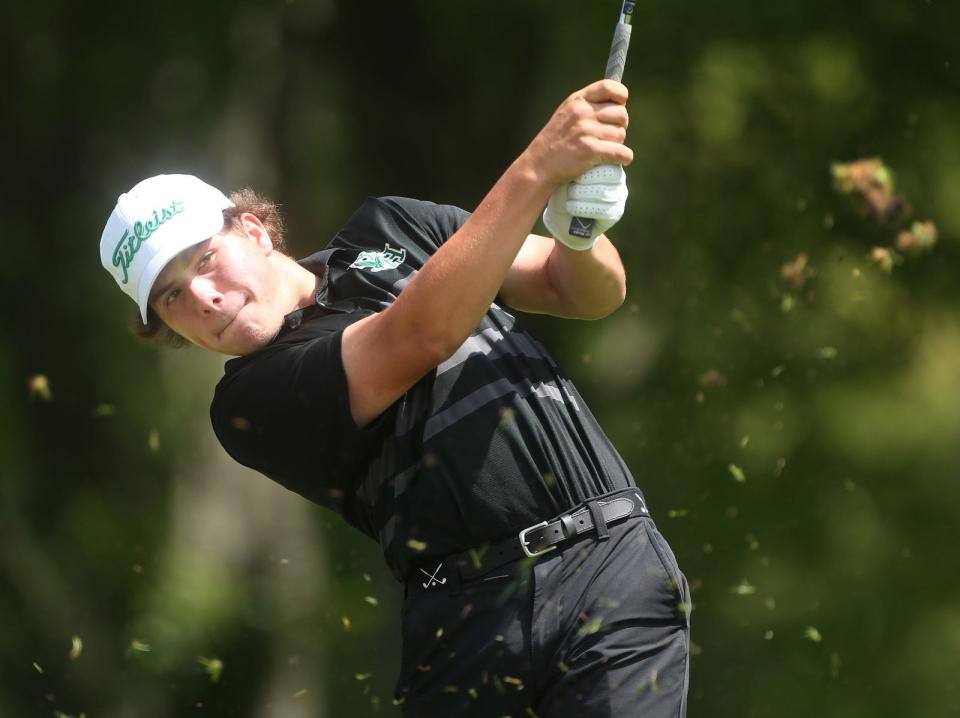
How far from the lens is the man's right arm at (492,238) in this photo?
2574 mm

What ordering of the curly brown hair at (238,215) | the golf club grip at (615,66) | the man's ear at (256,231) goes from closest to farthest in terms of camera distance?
1. the golf club grip at (615,66)
2. the man's ear at (256,231)
3. the curly brown hair at (238,215)

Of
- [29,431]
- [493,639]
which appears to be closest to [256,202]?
[493,639]

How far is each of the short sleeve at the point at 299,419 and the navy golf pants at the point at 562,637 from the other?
1.19 feet

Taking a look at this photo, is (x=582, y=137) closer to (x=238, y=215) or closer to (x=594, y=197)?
(x=594, y=197)

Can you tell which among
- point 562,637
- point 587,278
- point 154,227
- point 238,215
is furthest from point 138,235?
point 562,637

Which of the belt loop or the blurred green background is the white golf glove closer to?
the belt loop

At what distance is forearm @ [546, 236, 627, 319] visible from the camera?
9.84 ft

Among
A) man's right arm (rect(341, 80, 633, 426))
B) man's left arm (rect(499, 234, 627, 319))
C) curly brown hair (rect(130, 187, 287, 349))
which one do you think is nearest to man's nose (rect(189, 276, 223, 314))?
curly brown hair (rect(130, 187, 287, 349))

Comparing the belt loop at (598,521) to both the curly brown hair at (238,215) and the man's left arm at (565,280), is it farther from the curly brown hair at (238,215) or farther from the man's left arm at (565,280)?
the curly brown hair at (238,215)

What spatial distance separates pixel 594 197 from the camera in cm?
264

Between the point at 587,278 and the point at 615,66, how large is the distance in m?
0.53

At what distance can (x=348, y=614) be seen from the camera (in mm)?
5965

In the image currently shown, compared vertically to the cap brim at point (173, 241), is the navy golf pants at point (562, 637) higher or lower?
lower

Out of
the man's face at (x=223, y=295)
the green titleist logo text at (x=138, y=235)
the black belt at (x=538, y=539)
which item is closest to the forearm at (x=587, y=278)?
the black belt at (x=538, y=539)
